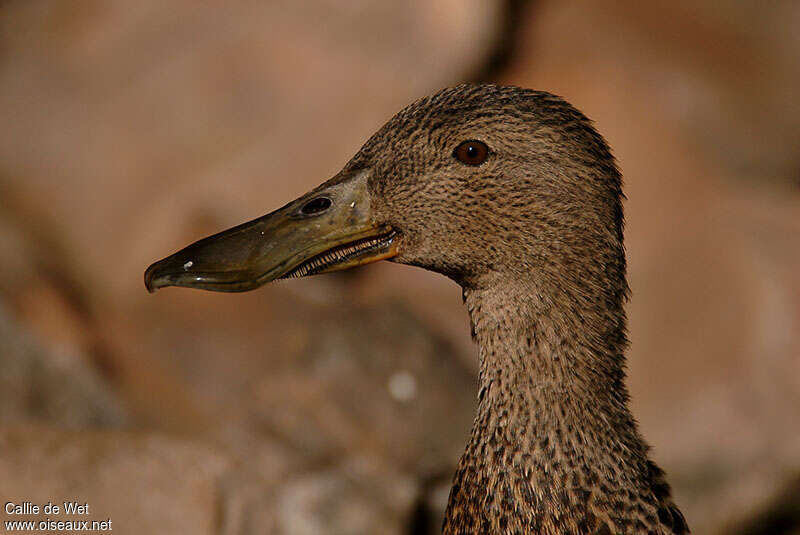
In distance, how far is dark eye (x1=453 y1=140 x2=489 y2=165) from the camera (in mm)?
2674

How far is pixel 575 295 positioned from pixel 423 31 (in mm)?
3482

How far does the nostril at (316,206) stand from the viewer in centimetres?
277

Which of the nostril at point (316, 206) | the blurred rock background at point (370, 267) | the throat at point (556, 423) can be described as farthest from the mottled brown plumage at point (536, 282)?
the blurred rock background at point (370, 267)

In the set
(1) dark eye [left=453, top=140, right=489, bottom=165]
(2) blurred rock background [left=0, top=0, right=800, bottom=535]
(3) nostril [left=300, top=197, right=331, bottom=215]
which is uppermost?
(2) blurred rock background [left=0, top=0, right=800, bottom=535]

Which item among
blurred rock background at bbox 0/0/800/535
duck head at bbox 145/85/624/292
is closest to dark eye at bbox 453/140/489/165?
duck head at bbox 145/85/624/292

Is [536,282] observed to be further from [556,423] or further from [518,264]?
[556,423]

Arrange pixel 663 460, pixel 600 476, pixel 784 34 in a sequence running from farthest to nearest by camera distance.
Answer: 1. pixel 784 34
2. pixel 663 460
3. pixel 600 476

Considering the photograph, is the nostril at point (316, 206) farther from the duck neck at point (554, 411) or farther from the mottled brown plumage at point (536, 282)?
the duck neck at point (554, 411)

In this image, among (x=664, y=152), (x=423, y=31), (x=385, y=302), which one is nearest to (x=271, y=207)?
(x=385, y=302)

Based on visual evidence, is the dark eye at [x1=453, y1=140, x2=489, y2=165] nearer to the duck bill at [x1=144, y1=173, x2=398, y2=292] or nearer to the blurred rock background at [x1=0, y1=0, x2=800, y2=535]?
the duck bill at [x1=144, y1=173, x2=398, y2=292]

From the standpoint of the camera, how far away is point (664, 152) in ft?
20.1

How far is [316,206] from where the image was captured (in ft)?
9.11

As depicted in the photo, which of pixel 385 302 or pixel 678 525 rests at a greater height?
pixel 385 302

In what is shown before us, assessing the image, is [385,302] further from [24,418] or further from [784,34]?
[784,34]
